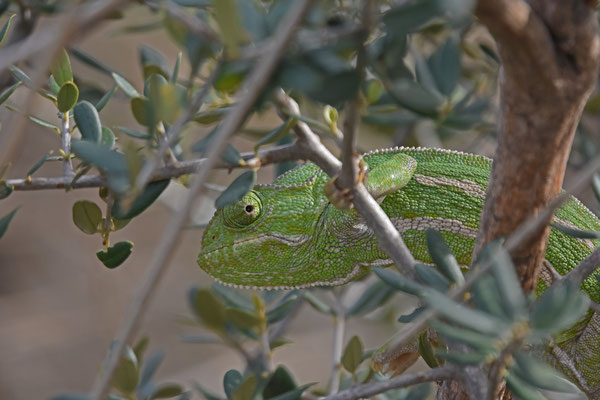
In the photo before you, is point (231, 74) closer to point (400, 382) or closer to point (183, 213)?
point (183, 213)

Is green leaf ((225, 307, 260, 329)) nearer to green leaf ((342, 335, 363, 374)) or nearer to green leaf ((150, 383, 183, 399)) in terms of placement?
green leaf ((150, 383, 183, 399))

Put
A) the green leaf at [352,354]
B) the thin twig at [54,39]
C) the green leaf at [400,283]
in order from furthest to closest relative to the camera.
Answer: the green leaf at [352,354] → the green leaf at [400,283] → the thin twig at [54,39]

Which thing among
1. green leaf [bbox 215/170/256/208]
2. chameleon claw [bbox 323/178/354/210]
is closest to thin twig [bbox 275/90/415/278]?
chameleon claw [bbox 323/178/354/210]

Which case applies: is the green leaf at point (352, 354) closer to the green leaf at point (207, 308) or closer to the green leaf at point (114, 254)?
the green leaf at point (114, 254)

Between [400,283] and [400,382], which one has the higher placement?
[400,283]

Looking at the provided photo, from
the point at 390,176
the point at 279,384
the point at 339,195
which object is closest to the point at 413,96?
the point at 339,195

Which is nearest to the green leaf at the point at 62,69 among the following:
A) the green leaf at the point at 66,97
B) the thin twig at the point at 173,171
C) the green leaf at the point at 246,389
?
the green leaf at the point at 66,97
